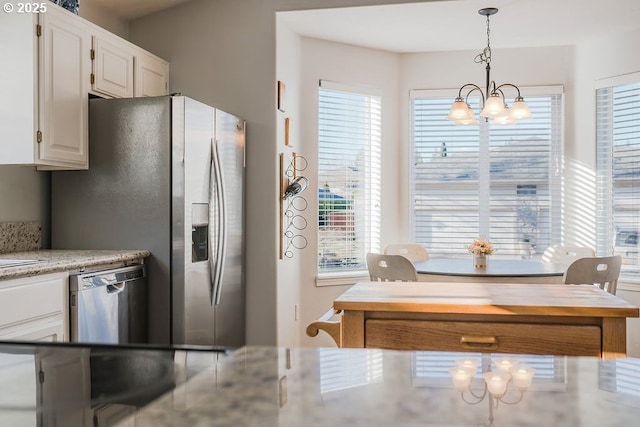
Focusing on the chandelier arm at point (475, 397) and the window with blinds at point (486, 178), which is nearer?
the chandelier arm at point (475, 397)

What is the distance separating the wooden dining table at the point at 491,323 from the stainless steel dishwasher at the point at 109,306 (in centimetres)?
139

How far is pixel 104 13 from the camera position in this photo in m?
4.14

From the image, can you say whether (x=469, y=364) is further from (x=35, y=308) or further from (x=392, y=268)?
(x=392, y=268)

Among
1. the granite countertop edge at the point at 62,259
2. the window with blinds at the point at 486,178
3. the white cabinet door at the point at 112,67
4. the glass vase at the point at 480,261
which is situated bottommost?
the glass vase at the point at 480,261

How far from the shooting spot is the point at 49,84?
302cm

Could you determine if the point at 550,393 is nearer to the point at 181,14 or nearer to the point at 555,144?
the point at 181,14

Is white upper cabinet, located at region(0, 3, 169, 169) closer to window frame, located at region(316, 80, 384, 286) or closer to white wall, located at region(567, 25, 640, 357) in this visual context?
window frame, located at region(316, 80, 384, 286)

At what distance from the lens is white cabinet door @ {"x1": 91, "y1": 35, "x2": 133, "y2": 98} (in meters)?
3.42

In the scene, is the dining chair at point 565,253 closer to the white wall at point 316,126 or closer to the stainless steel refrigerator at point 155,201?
the white wall at point 316,126

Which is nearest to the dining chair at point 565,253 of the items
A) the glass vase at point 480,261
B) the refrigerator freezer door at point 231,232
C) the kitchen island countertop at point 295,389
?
the glass vase at point 480,261

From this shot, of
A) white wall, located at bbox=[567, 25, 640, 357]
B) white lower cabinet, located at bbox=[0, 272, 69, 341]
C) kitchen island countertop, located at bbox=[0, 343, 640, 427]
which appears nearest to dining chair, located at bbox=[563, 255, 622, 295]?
white wall, located at bbox=[567, 25, 640, 357]

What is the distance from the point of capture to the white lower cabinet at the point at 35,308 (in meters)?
2.35

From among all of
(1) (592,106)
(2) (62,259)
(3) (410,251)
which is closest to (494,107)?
(3) (410,251)

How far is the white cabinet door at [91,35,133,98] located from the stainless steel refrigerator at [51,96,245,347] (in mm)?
168
